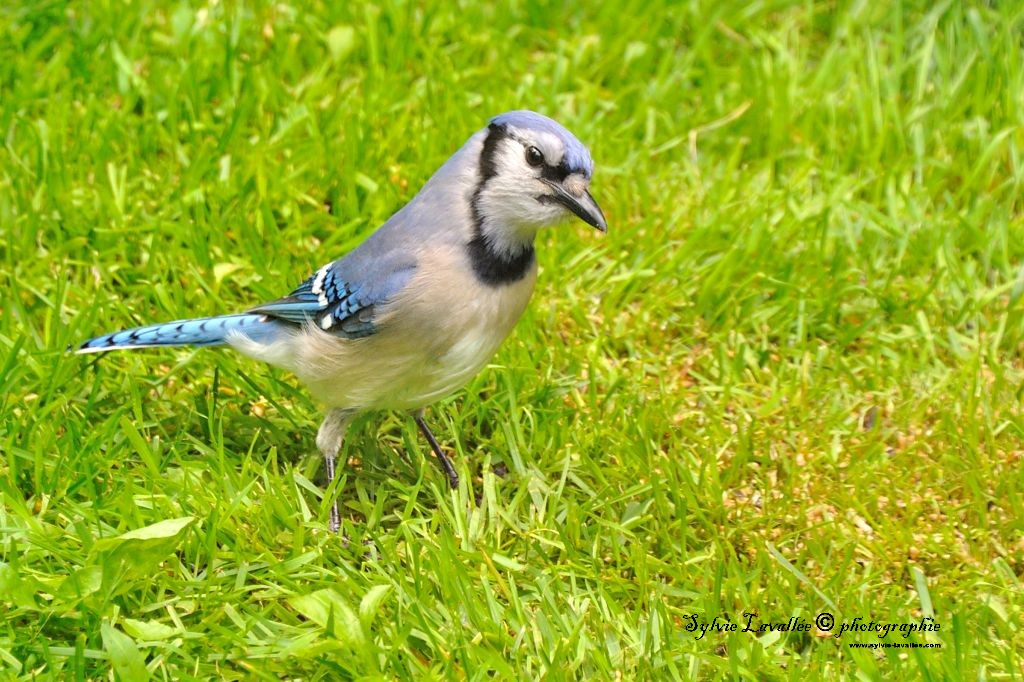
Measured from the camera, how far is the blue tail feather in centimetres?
352

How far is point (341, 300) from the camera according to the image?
3424 millimetres

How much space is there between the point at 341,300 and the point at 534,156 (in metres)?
0.65

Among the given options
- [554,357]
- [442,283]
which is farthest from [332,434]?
[554,357]

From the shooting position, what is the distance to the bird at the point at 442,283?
3.25 m

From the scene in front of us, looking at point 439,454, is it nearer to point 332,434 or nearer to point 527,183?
point 332,434

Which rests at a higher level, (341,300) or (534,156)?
(534,156)

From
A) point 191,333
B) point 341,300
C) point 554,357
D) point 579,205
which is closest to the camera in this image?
point 579,205

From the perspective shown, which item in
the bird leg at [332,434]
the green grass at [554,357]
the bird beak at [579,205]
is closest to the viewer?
the green grass at [554,357]

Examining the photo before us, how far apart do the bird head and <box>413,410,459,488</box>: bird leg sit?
2.14ft

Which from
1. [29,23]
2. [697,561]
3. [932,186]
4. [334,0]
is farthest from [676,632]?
[29,23]

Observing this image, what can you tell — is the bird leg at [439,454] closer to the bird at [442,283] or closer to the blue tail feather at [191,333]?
the bird at [442,283]

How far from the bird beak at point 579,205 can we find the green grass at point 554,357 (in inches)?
27.6

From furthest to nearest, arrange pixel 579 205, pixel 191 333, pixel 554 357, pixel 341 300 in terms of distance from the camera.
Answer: pixel 554 357
pixel 191 333
pixel 341 300
pixel 579 205

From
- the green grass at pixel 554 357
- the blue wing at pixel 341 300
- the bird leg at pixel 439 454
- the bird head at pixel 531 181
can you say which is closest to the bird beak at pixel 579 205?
the bird head at pixel 531 181
